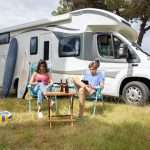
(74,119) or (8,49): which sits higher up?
(8,49)

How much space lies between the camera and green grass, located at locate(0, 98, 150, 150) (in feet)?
18.2

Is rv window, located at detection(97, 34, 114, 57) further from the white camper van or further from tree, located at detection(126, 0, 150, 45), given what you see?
tree, located at detection(126, 0, 150, 45)

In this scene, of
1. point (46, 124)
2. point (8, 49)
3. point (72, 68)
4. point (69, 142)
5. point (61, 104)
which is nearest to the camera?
point (69, 142)

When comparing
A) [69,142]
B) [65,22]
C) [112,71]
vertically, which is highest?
[65,22]

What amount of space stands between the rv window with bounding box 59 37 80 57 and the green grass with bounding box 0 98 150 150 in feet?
9.09

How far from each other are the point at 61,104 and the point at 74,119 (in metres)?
1.95

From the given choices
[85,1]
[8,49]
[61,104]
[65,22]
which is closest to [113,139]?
[61,104]

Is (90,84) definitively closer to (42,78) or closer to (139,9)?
(42,78)

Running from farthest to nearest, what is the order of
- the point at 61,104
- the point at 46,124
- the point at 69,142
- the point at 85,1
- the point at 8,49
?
the point at 85,1 → the point at 8,49 → the point at 61,104 → the point at 46,124 → the point at 69,142

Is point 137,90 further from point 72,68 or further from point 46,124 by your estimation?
point 46,124

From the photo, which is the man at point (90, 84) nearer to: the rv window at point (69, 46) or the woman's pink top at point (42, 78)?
the woman's pink top at point (42, 78)

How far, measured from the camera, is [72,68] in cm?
1045

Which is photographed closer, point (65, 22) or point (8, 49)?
point (65, 22)

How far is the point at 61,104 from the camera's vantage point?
896 centimetres
